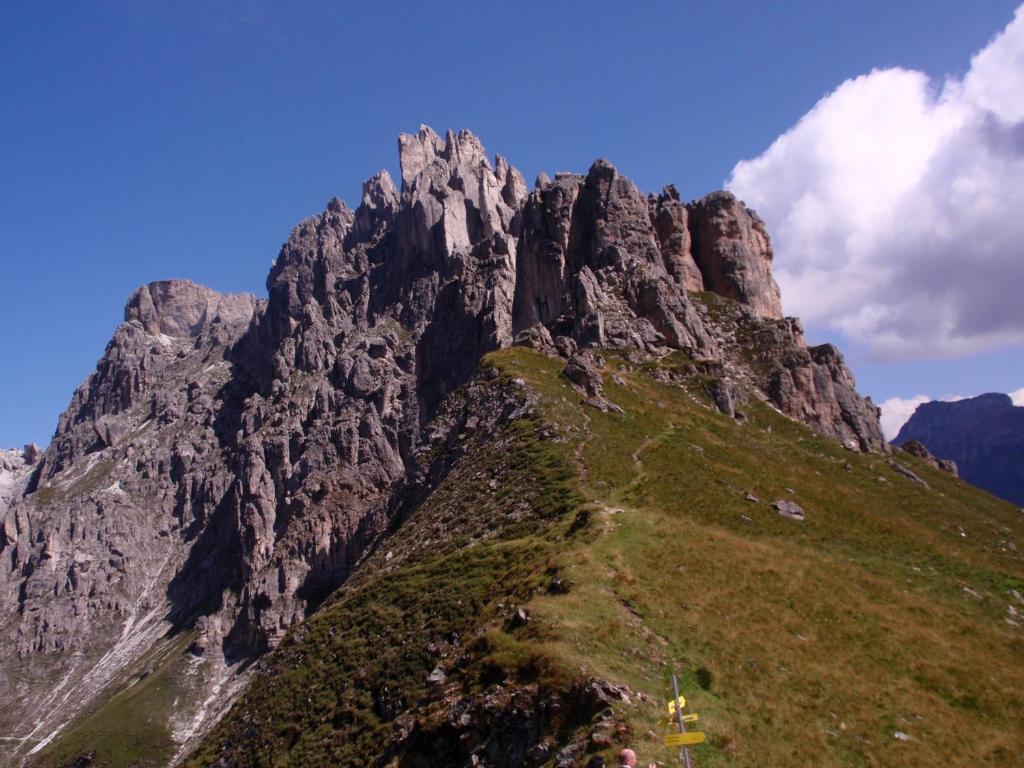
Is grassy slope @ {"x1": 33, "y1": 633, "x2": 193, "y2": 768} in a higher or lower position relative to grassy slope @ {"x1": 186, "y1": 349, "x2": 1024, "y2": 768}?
lower

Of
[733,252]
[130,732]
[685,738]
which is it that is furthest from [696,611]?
[130,732]

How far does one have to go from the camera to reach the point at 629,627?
34.9 metres

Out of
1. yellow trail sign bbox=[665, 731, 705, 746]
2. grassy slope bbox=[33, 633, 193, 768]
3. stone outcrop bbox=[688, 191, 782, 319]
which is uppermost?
stone outcrop bbox=[688, 191, 782, 319]

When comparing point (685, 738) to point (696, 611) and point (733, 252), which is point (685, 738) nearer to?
point (696, 611)

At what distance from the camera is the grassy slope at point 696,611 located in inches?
1248

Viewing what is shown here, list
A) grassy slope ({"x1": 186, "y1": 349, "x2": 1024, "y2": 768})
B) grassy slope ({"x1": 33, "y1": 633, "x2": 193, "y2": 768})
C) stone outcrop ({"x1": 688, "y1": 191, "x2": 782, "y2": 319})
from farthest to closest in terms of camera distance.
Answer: grassy slope ({"x1": 33, "y1": 633, "x2": 193, "y2": 768}), stone outcrop ({"x1": 688, "y1": 191, "x2": 782, "y2": 319}), grassy slope ({"x1": 186, "y1": 349, "x2": 1024, "y2": 768})

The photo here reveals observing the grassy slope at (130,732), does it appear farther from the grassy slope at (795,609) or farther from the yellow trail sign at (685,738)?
the yellow trail sign at (685,738)

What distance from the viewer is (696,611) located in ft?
125

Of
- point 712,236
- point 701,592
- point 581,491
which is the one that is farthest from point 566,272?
point 701,592

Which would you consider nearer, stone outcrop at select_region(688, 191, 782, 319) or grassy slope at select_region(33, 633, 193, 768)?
stone outcrop at select_region(688, 191, 782, 319)

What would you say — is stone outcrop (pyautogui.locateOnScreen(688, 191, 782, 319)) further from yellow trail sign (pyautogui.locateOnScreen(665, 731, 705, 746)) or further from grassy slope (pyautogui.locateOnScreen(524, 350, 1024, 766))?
yellow trail sign (pyautogui.locateOnScreen(665, 731, 705, 746))

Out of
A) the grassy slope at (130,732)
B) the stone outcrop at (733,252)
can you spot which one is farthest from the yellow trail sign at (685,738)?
the grassy slope at (130,732)

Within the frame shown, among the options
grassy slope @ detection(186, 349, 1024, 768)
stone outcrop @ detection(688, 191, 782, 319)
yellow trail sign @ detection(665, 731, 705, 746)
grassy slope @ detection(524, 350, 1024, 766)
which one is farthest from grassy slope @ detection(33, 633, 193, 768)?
yellow trail sign @ detection(665, 731, 705, 746)

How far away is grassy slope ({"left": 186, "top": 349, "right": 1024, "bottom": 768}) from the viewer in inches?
1248
